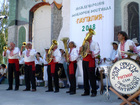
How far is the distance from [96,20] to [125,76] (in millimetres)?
4451

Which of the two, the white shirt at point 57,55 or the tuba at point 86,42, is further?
the white shirt at point 57,55

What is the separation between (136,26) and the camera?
25.0ft

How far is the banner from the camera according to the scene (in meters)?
8.04

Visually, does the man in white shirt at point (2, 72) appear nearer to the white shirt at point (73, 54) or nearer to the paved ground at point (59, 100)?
the paved ground at point (59, 100)

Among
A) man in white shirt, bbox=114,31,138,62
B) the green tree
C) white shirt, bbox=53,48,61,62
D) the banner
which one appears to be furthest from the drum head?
the green tree

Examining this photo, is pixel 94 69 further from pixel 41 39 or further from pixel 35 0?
pixel 35 0

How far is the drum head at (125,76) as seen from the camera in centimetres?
409

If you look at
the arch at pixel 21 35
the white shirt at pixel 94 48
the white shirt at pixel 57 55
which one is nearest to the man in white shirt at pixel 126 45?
the white shirt at pixel 94 48

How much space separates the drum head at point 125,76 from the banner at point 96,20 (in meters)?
3.55

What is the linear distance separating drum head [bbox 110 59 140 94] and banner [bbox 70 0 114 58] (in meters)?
3.55

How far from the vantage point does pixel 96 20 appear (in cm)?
840

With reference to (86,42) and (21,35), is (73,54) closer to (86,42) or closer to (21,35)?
(86,42)

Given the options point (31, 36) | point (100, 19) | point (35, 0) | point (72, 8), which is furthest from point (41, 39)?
point (100, 19)

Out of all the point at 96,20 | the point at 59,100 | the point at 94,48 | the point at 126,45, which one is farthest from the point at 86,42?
the point at 96,20
